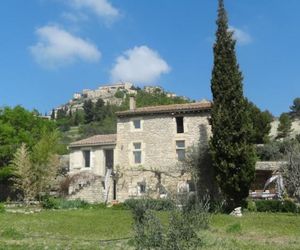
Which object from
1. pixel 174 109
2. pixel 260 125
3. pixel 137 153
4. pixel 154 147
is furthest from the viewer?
pixel 260 125

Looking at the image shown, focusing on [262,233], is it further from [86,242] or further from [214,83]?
[214,83]

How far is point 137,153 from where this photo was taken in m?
42.4

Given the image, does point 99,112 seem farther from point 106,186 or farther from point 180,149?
point 180,149

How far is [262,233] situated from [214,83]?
15.7m

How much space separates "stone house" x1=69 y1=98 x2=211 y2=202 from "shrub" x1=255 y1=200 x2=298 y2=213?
774 centimetres

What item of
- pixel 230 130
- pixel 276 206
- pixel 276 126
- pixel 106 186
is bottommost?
pixel 276 206

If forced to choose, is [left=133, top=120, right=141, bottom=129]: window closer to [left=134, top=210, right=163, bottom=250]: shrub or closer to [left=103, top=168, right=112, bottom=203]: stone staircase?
[left=103, top=168, right=112, bottom=203]: stone staircase

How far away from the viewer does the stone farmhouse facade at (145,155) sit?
4034 centimetres

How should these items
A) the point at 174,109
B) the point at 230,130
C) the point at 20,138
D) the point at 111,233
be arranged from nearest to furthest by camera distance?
the point at 111,233 < the point at 230,130 < the point at 174,109 < the point at 20,138

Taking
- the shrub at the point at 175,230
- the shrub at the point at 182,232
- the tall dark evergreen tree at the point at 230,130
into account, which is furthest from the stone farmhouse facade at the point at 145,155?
the shrub at the point at 182,232

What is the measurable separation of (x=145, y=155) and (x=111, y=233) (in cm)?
2106

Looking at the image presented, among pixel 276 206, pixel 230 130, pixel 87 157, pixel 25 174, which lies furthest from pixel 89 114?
pixel 276 206

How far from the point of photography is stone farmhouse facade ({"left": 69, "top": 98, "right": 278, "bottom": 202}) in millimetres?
40344

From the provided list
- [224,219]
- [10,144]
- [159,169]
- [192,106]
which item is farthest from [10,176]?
[224,219]
